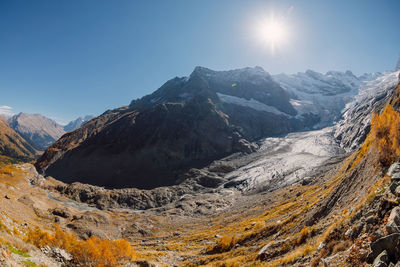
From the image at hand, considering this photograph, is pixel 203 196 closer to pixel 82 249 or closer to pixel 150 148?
pixel 150 148

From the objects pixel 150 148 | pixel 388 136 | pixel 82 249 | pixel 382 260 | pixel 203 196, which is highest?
pixel 150 148

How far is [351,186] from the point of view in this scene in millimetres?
16469

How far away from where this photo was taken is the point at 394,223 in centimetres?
789

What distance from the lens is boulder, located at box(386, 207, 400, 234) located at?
306 inches

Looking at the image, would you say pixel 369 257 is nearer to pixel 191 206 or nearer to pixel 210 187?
pixel 191 206

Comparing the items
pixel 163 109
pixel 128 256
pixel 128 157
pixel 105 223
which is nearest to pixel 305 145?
pixel 163 109

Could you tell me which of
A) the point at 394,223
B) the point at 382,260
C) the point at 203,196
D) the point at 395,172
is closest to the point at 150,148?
the point at 203,196

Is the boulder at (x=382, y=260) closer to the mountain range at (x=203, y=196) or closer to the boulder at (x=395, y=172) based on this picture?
the mountain range at (x=203, y=196)

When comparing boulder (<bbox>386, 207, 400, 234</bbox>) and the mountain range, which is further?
the mountain range

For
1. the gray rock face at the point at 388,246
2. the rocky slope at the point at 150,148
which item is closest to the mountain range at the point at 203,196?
the gray rock face at the point at 388,246

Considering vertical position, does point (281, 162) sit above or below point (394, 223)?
below

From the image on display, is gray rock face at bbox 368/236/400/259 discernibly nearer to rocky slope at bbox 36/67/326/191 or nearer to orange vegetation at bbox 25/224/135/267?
orange vegetation at bbox 25/224/135/267

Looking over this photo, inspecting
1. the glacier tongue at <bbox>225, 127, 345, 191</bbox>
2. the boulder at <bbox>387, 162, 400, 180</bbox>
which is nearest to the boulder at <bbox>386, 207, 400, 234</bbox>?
the boulder at <bbox>387, 162, 400, 180</bbox>

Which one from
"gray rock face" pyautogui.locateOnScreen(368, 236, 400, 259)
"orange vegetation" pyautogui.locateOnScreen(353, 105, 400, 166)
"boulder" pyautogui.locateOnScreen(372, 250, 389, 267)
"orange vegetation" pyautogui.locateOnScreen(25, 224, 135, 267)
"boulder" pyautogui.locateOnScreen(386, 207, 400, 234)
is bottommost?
"orange vegetation" pyautogui.locateOnScreen(25, 224, 135, 267)
